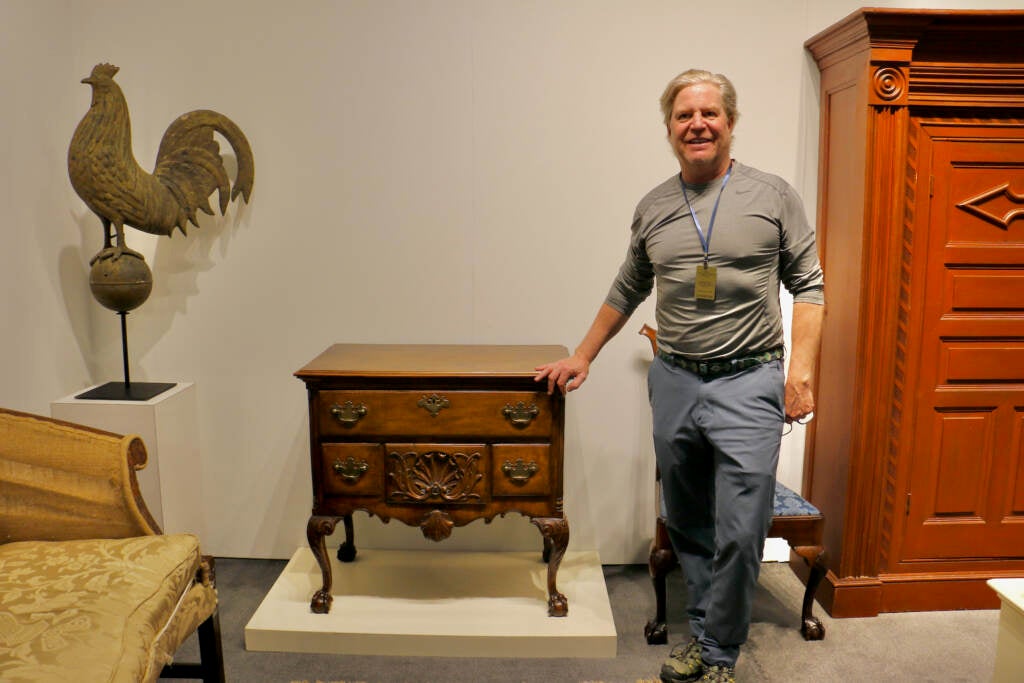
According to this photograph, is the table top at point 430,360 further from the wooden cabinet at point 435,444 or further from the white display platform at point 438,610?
the white display platform at point 438,610

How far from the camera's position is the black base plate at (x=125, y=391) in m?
2.73

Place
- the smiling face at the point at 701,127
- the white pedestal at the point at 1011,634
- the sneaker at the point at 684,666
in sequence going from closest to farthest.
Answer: the white pedestal at the point at 1011,634, the smiling face at the point at 701,127, the sneaker at the point at 684,666

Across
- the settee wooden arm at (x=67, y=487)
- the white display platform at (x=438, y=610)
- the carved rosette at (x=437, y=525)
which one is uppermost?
the settee wooden arm at (x=67, y=487)

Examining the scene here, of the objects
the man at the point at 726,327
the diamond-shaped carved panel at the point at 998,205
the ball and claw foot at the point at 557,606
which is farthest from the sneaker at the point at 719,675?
the diamond-shaped carved panel at the point at 998,205

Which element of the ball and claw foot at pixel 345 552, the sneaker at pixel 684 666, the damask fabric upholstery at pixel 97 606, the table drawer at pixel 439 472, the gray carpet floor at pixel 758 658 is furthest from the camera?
the ball and claw foot at pixel 345 552

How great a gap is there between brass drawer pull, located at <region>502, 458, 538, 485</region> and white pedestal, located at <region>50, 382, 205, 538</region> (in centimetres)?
110

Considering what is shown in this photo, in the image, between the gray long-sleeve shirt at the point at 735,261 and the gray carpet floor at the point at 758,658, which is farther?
the gray carpet floor at the point at 758,658

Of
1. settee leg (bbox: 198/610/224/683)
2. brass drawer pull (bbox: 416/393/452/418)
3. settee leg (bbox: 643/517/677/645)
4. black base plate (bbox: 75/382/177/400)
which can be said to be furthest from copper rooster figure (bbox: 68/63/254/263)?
settee leg (bbox: 643/517/677/645)

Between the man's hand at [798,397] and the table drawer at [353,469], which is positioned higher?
the man's hand at [798,397]

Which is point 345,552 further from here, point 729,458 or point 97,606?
point 729,458

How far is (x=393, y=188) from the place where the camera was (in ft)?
10.0

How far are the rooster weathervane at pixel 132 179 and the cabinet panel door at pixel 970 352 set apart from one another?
2384 mm

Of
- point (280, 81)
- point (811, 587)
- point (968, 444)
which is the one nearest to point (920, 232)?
point (968, 444)

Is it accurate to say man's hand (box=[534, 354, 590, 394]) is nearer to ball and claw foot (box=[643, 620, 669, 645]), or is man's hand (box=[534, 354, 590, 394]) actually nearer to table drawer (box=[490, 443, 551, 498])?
table drawer (box=[490, 443, 551, 498])
